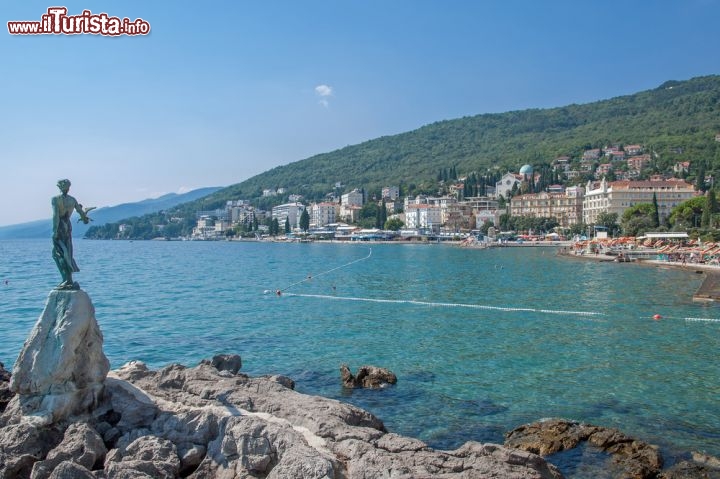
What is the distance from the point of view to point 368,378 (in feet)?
42.7

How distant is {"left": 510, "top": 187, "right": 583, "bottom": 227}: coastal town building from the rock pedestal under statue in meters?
103

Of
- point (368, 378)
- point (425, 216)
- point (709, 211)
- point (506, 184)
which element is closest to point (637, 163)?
point (506, 184)

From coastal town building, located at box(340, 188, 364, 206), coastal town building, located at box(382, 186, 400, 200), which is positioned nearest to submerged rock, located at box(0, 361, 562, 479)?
coastal town building, located at box(340, 188, 364, 206)

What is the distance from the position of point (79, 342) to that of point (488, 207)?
117 metres

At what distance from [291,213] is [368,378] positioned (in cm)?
15085

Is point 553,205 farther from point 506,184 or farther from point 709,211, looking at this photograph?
point 709,211

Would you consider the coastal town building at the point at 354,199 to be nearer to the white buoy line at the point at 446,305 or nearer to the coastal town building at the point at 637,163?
the coastal town building at the point at 637,163

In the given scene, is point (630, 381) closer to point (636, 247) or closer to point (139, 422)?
point (139, 422)

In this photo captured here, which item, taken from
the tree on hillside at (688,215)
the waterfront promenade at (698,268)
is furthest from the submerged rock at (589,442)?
the tree on hillside at (688,215)

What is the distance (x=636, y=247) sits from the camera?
210 ft

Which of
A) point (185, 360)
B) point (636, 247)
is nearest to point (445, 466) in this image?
point (185, 360)

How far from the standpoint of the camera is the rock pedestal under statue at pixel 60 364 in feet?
26.6

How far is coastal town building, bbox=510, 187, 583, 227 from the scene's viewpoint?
106 m

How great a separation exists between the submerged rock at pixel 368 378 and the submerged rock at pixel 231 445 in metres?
3.82
